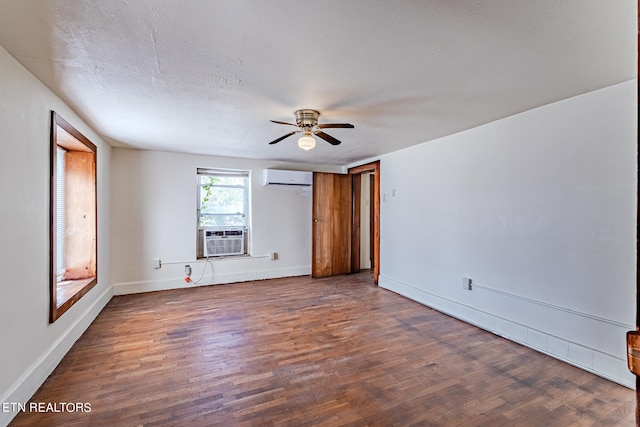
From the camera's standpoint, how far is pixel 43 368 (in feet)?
7.05

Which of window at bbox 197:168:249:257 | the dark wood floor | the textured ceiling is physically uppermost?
the textured ceiling

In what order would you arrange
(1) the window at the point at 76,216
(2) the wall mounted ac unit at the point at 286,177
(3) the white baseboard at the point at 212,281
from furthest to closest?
(2) the wall mounted ac unit at the point at 286,177 → (3) the white baseboard at the point at 212,281 → (1) the window at the point at 76,216

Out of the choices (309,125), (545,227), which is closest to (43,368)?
(309,125)

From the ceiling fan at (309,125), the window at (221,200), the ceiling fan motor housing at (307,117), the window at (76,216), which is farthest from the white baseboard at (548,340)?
the window at (76,216)

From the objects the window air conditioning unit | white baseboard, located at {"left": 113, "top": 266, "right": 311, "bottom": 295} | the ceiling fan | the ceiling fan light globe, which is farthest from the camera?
the window air conditioning unit

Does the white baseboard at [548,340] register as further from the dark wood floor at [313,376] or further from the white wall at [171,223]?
the white wall at [171,223]

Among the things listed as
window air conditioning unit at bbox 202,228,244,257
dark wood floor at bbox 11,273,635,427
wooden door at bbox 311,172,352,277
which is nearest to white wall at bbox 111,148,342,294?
window air conditioning unit at bbox 202,228,244,257

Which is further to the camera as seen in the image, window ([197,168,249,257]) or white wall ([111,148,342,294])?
window ([197,168,249,257])

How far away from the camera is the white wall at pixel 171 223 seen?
440 centimetres

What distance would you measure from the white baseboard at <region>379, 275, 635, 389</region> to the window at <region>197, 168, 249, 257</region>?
3350 millimetres

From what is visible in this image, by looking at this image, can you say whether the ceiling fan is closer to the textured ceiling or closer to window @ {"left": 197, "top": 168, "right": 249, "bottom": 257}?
the textured ceiling

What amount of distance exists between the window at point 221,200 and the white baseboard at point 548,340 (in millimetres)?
3350

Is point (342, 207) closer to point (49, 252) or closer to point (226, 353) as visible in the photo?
point (226, 353)

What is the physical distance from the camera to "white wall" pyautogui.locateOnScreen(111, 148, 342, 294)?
4.40 metres
